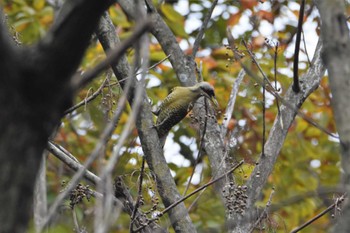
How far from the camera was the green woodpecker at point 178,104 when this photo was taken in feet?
15.5

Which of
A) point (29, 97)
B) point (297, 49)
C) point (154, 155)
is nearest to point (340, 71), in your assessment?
point (29, 97)

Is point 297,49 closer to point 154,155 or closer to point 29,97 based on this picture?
point 154,155

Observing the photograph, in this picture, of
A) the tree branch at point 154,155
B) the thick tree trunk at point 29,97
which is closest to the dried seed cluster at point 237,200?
the tree branch at point 154,155

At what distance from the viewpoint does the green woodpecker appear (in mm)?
4730

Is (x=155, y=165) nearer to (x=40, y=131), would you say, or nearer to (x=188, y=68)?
(x=188, y=68)

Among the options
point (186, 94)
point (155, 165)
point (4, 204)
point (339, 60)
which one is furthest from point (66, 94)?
point (186, 94)

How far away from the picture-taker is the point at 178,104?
5.03 m

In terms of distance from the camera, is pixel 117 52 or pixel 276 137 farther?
pixel 276 137

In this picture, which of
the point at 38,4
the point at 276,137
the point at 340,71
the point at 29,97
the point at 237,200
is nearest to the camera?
the point at 29,97

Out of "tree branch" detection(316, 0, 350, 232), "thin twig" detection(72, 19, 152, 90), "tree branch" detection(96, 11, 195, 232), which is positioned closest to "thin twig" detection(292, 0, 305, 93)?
"tree branch" detection(96, 11, 195, 232)

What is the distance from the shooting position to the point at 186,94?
4820 millimetres

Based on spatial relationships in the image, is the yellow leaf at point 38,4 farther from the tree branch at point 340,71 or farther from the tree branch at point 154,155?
the tree branch at point 340,71

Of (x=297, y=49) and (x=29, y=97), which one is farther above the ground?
(x=297, y=49)

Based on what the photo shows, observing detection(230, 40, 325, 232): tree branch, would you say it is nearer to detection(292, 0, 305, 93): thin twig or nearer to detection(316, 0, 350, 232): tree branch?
detection(292, 0, 305, 93): thin twig
